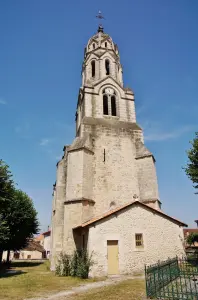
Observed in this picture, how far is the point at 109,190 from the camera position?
57.7 feet

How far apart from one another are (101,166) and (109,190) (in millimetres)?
2132

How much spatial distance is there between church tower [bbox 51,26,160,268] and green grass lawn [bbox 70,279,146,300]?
5704 mm

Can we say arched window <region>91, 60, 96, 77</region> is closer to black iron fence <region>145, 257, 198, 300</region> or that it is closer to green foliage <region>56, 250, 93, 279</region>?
green foliage <region>56, 250, 93, 279</region>

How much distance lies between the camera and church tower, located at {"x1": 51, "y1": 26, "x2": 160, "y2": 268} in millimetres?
15883

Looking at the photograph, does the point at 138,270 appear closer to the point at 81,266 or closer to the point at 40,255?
the point at 81,266

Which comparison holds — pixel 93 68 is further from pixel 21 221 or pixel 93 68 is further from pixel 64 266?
pixel 64 266

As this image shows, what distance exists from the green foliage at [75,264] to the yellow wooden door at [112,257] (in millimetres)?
1122

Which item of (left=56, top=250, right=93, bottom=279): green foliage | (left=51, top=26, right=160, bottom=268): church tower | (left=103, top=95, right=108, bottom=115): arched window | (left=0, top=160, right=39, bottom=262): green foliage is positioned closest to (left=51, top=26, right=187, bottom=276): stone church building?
(left=51, top=26, right=160, bottom=268): church tower

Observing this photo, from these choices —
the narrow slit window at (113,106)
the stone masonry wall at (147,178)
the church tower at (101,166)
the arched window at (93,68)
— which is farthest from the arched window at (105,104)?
the stone masonry wall at (147,178)

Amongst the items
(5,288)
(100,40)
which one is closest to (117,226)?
(5,288)

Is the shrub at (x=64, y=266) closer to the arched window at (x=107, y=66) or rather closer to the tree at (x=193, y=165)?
the tree at (x=193, y=165)

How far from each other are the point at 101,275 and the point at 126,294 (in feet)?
14.0

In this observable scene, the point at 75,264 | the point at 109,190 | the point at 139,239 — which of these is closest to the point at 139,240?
the point at 139,239

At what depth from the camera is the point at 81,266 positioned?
40.2 feet
